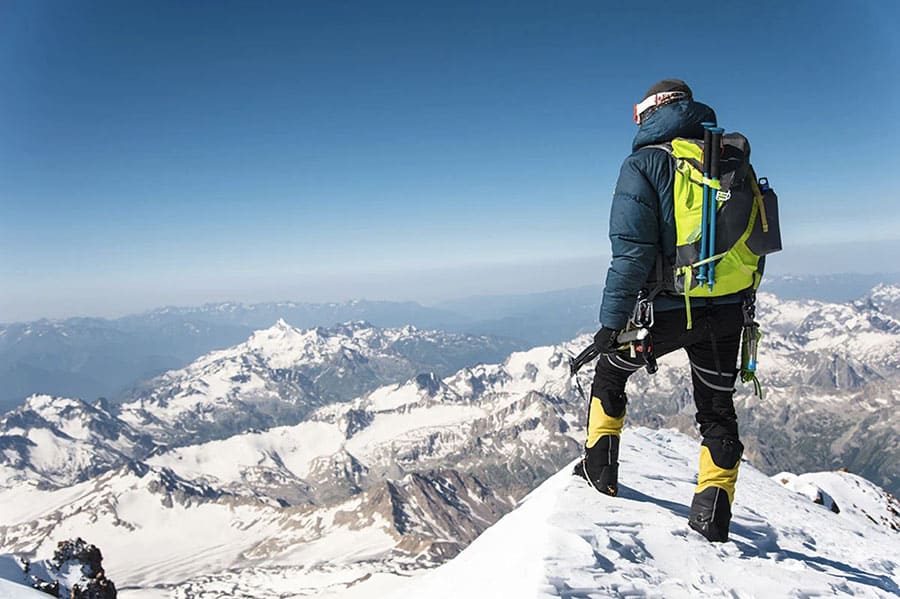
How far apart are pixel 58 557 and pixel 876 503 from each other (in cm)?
7097

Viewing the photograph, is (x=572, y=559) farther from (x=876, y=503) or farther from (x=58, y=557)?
(x=58, y=557)

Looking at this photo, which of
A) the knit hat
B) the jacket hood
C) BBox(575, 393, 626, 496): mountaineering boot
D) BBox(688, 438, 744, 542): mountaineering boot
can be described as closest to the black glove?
BBox(575, 393, 626, 496): mountaineering boot

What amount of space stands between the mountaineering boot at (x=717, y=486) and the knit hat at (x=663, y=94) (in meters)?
4.83

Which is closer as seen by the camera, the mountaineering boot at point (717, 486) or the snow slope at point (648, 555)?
the snow slope at point (648, 555)

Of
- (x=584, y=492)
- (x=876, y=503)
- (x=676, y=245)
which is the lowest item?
(x=876, y=503)

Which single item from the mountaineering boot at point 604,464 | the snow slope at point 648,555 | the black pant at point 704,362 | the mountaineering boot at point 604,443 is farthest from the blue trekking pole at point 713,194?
the snow slope at point 648,555

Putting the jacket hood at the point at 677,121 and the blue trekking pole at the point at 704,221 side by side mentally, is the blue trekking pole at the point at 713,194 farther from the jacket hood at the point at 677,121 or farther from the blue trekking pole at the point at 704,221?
the jacket hood at the point at 677,121

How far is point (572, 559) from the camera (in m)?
5.67

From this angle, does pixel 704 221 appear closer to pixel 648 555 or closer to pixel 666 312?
pixel 666 312

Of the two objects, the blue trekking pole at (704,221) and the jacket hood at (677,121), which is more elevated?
the jacket hood at (677,121)

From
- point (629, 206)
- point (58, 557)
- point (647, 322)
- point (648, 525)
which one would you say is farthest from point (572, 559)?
point (58, 557)

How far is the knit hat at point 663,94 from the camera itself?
22.3 feet

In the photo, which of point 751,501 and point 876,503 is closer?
point 751,501

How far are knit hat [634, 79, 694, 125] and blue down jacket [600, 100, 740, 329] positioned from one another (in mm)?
126
